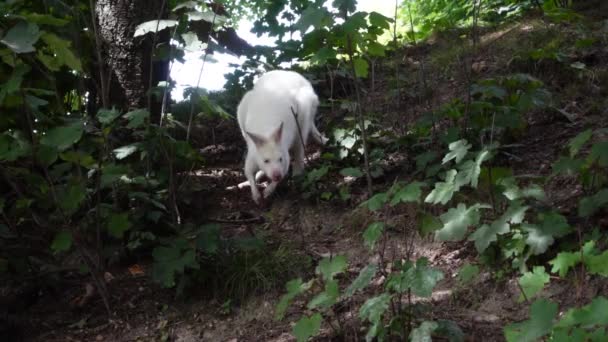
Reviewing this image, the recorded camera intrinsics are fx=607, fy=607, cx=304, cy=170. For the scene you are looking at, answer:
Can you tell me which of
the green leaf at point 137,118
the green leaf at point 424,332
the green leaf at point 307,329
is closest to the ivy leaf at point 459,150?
the green leaf at point 424,332

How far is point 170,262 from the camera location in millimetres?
3770

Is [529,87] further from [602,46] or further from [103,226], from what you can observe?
[103,226]

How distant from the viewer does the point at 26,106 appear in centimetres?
331

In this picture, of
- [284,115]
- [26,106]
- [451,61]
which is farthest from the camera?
[451,61]

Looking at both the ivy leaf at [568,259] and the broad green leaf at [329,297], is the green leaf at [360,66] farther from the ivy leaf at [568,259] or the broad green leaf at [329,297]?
the ivy leaf at [568,259]

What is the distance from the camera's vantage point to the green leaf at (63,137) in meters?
3.09

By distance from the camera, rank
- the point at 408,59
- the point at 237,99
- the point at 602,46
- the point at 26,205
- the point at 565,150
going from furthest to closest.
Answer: the point at 408,59
the point at 237,99
the point at 602,46
the point at 565,150
the point at 26,205

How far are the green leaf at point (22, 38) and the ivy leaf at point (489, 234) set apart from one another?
237 cm

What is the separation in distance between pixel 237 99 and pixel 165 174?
3.02 metres

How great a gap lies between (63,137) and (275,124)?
3.17 metres

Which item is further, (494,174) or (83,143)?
(83,143)

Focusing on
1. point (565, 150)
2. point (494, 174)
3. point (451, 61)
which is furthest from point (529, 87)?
point (451, 61)

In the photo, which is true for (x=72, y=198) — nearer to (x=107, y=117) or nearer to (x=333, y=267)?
(x=107, y=117)

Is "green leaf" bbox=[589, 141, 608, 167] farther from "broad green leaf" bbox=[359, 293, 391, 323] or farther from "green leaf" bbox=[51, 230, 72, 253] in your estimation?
"green leaf" bbox=[51, 230, 72, 253]
